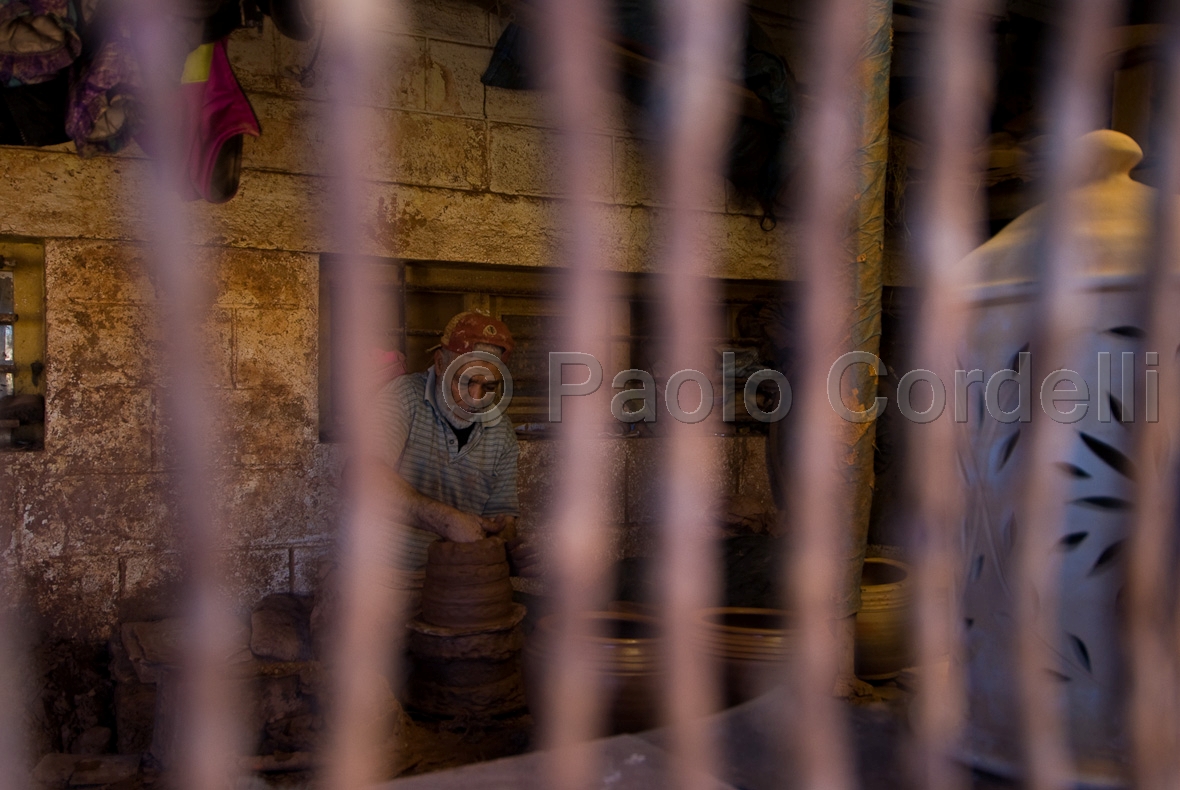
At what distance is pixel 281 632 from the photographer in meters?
3.67

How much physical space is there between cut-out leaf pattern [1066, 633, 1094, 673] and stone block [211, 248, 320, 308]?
362 centimetres

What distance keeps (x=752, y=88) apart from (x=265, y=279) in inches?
94.5

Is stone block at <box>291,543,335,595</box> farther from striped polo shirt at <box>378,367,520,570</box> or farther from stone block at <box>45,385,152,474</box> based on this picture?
stone block at <box>45,385,152,474</box>

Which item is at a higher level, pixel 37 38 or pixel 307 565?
pixel 37 38

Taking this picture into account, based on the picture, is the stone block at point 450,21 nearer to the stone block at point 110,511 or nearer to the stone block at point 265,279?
the stone block at point 265,279

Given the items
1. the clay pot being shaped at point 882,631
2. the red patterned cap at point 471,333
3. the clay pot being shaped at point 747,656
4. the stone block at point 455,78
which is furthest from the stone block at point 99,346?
the clay pot being shaped at point 882,631

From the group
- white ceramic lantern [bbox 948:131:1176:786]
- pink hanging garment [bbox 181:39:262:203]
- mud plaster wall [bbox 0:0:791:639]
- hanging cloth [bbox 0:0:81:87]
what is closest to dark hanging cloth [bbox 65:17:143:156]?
hanging cloth [bbox 0:0:81:87]

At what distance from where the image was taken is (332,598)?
371cm

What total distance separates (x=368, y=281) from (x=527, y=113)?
392 cm

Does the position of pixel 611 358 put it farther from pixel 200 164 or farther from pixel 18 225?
pixel 18 225

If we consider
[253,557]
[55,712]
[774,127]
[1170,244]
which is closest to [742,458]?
[774,127]

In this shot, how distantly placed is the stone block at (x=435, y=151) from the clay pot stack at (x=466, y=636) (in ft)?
5.94

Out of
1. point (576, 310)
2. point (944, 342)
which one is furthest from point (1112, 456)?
point (576, 310)

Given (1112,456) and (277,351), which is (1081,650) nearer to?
(1112,456)
